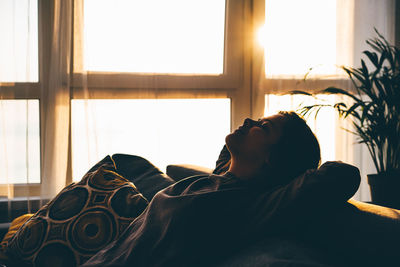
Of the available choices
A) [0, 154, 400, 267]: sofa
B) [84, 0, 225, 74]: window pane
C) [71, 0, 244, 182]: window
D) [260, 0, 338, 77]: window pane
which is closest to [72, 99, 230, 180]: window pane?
[71, 0, 244, 182]: window

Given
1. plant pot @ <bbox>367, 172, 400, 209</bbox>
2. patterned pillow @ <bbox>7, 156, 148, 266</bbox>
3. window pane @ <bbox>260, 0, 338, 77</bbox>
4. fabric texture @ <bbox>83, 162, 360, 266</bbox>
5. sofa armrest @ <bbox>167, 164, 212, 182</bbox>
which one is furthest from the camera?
window pane @ <bbox>260, 0, 338, 77</bbox>

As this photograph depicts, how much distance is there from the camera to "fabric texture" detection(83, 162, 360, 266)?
33.4 inches

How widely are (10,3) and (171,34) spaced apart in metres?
0.91

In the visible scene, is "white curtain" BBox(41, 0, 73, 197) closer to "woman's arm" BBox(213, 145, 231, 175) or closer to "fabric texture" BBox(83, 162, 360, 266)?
"woman's arm" BBox(213, 145, 231, 175)

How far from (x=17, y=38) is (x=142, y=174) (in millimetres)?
1251

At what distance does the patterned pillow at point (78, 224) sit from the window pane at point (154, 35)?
1.23 m

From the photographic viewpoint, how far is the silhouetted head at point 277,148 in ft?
3.56

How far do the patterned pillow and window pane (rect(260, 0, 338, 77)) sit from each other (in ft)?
5.35

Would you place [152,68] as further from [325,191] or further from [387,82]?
[325,191]

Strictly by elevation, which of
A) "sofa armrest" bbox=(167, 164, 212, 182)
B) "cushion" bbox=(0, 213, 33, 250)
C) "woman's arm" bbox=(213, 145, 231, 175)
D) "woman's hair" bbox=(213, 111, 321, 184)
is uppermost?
"woman's hair" bbox=(213, 111, 321, 184)

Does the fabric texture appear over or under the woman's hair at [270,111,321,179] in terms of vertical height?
under

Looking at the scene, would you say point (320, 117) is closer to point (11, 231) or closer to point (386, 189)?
point (386, 189)

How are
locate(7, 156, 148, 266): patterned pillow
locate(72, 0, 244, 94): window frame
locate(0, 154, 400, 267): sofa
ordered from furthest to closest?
locate(72, 0, 244, 94): window frame, locate(7, 156, 148, 266): patterned pillow, locate(0, 154, 400, 267): sofa

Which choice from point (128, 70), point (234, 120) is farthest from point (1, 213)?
point (234, 120)
